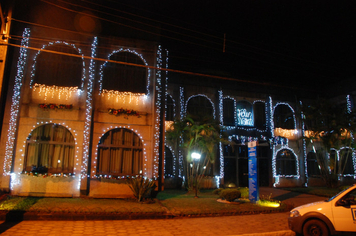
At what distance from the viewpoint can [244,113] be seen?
70.6 ft

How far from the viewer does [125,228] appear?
800cm

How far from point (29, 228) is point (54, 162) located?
517 centimetres

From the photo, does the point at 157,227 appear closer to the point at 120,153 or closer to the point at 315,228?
the point at 315,228

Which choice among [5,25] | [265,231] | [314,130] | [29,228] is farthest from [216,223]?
[314,130]

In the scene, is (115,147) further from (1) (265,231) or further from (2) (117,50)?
(1) (265,231)

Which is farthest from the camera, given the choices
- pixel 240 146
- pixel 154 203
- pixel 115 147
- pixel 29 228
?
pixel 240 146

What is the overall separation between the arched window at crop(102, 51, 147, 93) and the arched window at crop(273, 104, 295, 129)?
1313 cm

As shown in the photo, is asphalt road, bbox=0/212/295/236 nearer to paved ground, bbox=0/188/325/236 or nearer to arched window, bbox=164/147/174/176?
paved ground, bbox=0/188/325/236

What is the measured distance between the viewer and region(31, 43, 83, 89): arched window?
1305 cm

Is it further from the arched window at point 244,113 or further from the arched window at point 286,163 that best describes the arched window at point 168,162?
the arched window at point 286,163

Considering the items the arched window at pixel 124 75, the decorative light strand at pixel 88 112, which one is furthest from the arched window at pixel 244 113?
the decorative light strand at pixel 88 112

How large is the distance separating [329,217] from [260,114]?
1595 centimetres

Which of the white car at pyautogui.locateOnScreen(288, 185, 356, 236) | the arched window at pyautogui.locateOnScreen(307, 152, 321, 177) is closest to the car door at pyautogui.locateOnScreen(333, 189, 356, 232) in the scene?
the white car at pyautogui.locateOnScreen(288, 185, 356, 236)

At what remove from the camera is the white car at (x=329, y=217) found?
6582 mm
